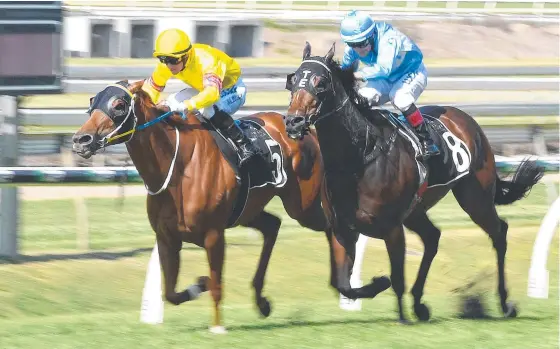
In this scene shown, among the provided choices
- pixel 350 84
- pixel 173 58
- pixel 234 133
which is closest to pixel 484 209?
pixel 350 84

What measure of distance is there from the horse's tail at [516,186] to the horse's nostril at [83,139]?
3.21 meters

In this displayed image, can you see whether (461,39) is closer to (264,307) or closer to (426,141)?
(426,141)

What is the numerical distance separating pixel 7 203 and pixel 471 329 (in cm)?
445

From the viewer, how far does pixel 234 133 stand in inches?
288

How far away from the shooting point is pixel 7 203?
32.2ft

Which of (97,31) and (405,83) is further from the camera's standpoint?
(97,31)

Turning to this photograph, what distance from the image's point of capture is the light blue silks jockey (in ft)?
23.0

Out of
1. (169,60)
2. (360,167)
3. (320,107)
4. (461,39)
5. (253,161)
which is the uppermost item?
(169,60)

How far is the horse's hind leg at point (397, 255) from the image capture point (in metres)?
6.99

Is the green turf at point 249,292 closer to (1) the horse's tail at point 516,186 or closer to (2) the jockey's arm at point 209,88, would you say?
(1) the horse's tail at point 516,186

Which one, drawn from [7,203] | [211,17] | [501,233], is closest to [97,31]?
[211,17]

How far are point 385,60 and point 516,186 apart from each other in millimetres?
1871

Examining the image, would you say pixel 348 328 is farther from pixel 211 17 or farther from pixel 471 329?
pixel 211 17

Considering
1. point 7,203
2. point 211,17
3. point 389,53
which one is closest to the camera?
point 389,53
